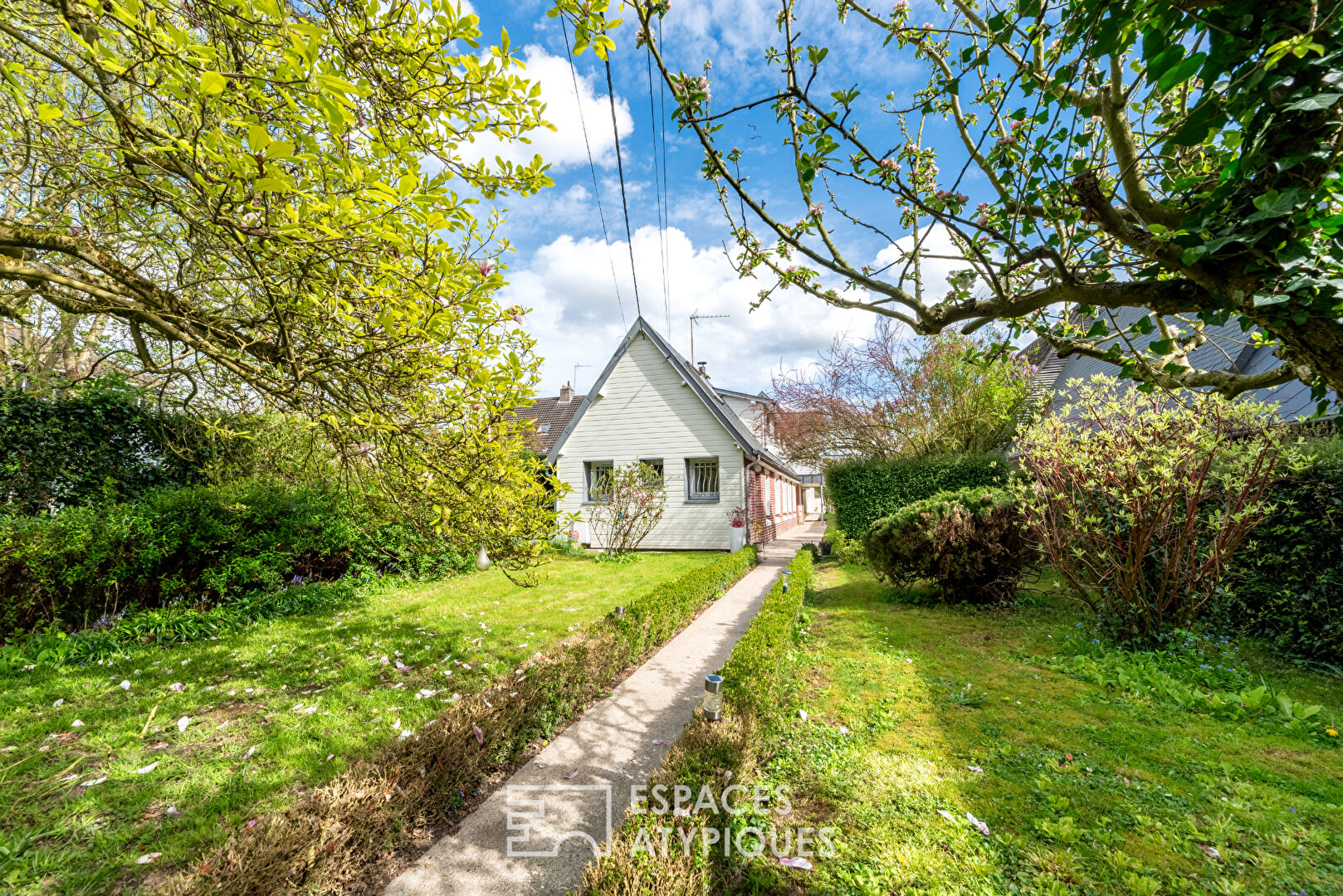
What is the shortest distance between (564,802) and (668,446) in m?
12.2

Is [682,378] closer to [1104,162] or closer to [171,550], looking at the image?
[171,550]

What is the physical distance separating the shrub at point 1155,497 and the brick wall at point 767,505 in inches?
356

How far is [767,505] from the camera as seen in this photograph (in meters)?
18.1

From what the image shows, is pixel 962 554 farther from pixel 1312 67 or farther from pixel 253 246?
pixel 253 246

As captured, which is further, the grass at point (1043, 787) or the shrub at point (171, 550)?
the shrub at point (171, 550)

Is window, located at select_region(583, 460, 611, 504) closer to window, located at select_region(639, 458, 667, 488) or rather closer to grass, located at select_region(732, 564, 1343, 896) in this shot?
window, located at select_region(639, 458, 667, 488)

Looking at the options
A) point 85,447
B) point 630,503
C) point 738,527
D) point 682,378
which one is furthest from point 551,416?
point 85,447

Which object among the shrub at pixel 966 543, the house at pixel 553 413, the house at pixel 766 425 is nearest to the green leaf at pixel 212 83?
the shrub at pixel 966 543

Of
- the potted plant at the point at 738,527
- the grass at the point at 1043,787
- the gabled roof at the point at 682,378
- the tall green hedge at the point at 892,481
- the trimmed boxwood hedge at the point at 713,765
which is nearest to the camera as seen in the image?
the trimmed boxwood hedge at the point at 713,765

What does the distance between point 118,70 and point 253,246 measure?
0.75 metres

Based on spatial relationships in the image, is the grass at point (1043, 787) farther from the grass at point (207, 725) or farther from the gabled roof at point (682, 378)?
the gabled roof at point (682, 378)

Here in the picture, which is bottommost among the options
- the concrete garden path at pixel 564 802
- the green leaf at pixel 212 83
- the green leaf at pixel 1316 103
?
the concrete garden path at pixel 564 802

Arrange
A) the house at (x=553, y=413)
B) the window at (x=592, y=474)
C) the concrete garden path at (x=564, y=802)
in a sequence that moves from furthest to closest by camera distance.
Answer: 1. the house at (x=553, y=413)
2. the window at (x=592, y=474)
3. the concrete garden path at (x=564, y=802)

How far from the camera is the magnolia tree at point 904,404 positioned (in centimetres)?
1189
